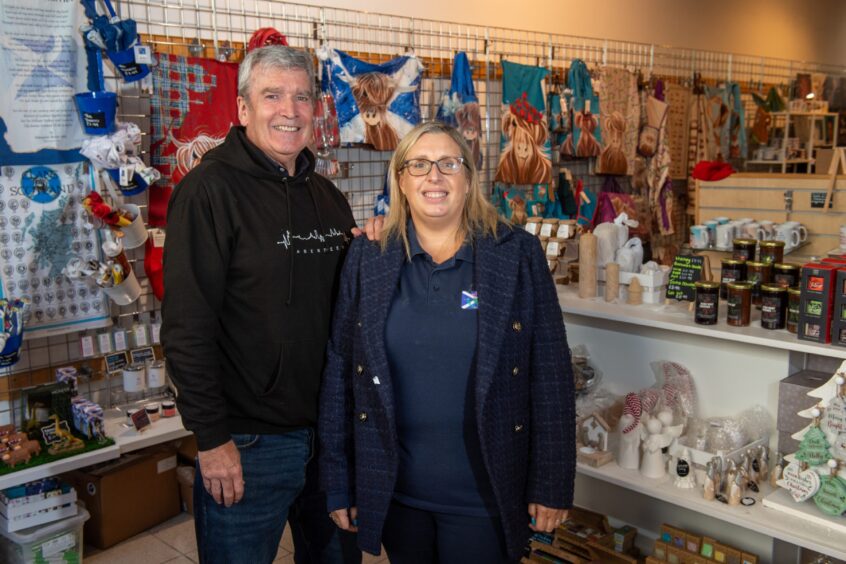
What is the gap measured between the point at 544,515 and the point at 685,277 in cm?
119

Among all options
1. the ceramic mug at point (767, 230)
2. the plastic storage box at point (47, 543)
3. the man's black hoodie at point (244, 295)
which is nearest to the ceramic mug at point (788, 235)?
the ceramic mug at point (767, 230)

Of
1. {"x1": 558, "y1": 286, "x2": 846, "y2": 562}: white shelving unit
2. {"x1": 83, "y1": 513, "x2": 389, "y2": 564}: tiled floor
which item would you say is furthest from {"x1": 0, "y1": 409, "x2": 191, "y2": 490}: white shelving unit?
{"x1": 558, "y1": 286, "x2": 846, "y2": 562}: white shelving unit

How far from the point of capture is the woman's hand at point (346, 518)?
6.50 ft

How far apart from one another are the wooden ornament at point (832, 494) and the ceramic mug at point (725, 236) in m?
1.63

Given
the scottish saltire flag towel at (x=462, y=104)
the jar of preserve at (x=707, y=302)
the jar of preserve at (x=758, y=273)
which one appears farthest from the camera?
the scottish saltire flag towel at (x=462, y=104)

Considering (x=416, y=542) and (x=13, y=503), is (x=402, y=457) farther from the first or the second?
(x=13, y=503)

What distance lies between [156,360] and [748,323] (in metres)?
2.61

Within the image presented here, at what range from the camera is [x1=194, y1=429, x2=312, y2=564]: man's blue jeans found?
200 centimetres

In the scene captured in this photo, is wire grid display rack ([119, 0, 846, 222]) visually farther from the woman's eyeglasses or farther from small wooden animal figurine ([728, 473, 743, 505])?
small wooden animal figurine ([728, 473, 743, 505])

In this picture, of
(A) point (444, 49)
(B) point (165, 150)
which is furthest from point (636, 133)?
(B) point (165, 150)

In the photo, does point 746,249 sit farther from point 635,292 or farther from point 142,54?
point 142,54

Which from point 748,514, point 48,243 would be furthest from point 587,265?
point 48,243

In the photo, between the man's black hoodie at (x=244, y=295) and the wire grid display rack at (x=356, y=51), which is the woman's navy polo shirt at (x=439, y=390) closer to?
the man's black hoodie at (x=244, y=295)

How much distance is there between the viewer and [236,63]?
373 centimetres
